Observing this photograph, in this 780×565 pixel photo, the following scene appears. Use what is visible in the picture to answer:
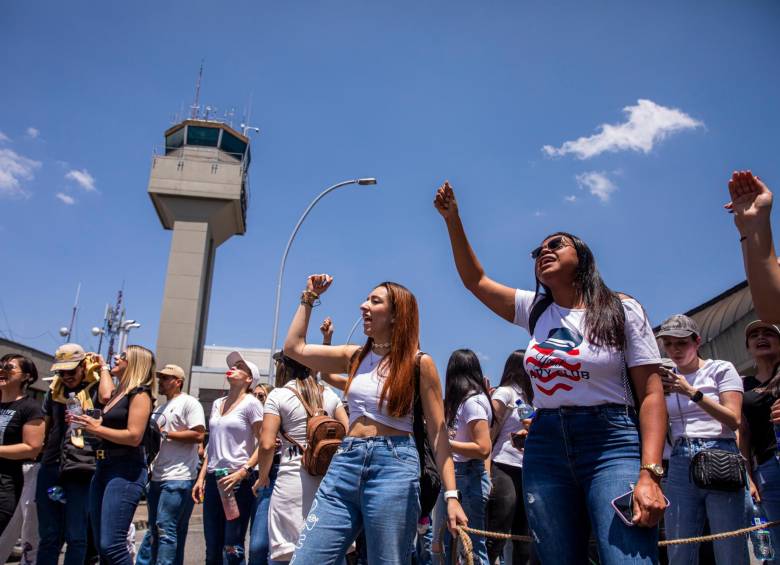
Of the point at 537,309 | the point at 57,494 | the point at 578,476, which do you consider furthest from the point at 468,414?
the point at 57,494

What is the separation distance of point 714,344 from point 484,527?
19643mm

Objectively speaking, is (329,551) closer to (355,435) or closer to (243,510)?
(355,435)

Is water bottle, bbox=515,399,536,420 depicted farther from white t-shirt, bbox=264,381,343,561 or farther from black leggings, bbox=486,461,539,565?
white t-shirt, bbox=264,381,343,561

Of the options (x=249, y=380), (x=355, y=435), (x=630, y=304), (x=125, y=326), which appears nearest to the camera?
(x=630, y=304)

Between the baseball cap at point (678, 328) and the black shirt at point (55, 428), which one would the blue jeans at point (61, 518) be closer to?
the black shirt at point (55, 428)

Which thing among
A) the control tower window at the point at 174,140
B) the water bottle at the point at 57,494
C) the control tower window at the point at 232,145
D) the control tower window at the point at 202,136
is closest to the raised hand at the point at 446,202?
the water bottle at the point at 57,494

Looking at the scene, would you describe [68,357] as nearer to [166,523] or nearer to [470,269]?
[166,523]

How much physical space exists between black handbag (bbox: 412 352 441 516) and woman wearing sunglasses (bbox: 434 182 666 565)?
0.77 metres

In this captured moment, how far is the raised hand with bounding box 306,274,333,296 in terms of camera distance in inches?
152

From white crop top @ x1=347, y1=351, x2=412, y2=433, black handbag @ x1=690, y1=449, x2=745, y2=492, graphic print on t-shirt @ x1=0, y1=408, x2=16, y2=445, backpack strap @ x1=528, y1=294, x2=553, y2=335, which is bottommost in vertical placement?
black handbag @ x1=690, y1=449, x2=745, y2=492

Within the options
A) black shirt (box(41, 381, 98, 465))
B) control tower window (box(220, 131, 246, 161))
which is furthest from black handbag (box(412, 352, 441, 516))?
control tower window (box(220, 131, 246, 161))

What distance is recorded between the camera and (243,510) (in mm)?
5605

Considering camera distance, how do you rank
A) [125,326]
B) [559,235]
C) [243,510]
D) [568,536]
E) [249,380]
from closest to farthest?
[568,536], [559,235], [243,510], [249,380], [125,326]

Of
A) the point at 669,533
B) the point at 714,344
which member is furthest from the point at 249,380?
the point at 714,344
